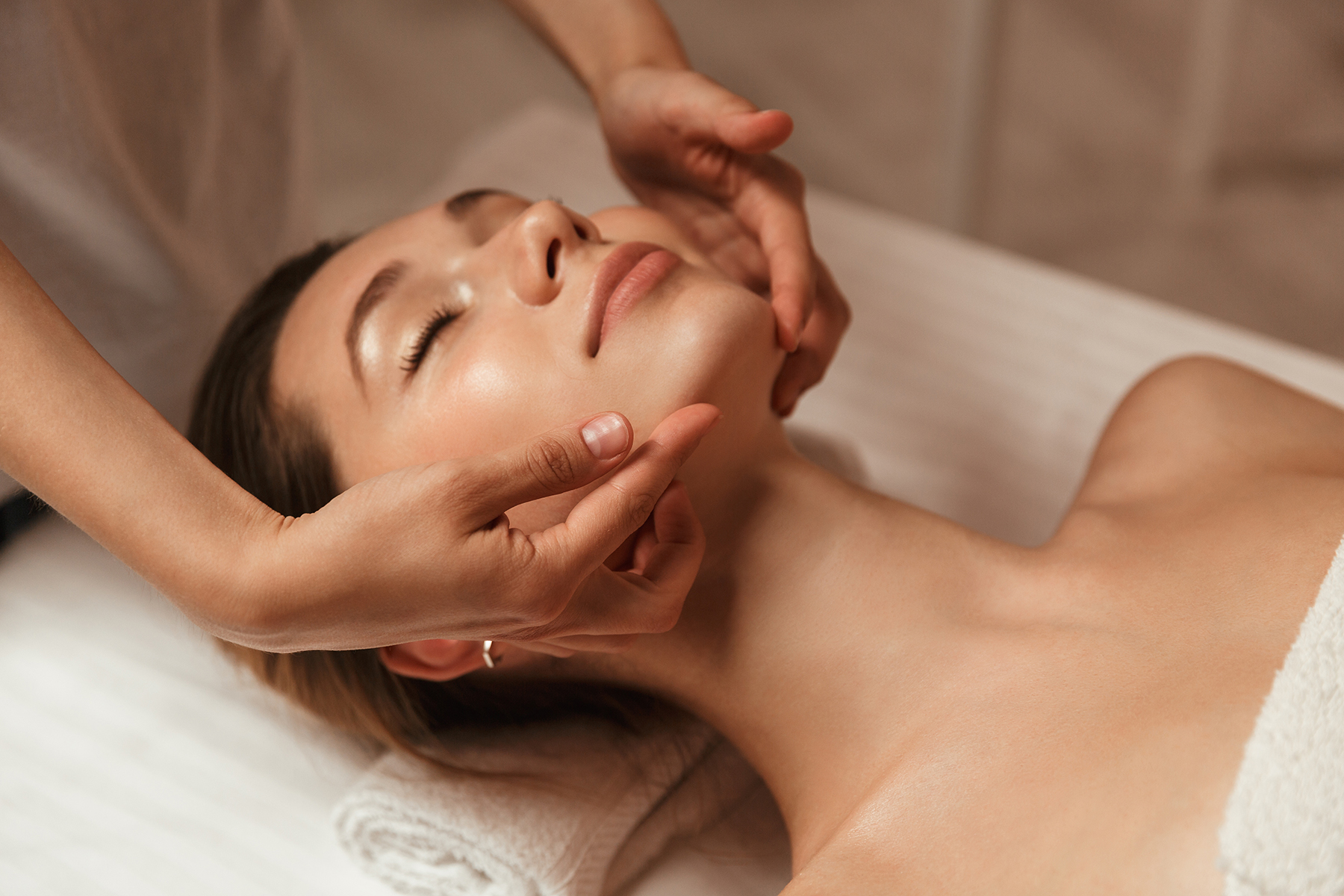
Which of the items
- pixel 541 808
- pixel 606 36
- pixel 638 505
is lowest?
pixel 541 808

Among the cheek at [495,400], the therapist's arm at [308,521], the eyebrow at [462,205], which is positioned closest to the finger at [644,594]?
the therapist's arm at [308,521]

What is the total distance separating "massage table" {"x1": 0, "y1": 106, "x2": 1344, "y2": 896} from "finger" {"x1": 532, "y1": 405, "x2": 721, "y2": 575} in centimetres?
53

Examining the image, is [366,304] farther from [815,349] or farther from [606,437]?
[815,349]

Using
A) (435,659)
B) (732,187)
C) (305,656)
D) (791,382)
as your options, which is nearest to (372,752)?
(305,656)

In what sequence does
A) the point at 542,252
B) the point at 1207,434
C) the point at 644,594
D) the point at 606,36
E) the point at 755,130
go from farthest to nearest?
the point at 606,36
the point at 1207,434
the point at 755,130
the point at 542,252
the point at 644,594

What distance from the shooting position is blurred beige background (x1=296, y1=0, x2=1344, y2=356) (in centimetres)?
258

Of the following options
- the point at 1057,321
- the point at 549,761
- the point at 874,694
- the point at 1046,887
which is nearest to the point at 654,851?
the point at 549,761

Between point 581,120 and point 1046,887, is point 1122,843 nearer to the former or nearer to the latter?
point 1046,887

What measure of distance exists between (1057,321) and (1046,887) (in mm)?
997

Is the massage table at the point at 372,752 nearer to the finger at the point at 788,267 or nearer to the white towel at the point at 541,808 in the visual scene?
the white towel at the point at 541,808

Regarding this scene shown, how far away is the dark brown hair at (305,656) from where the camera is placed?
3.59ft

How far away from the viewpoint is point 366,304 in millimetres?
1035

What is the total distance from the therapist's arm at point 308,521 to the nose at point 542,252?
0.71ft

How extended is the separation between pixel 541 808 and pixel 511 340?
50 centimetres
